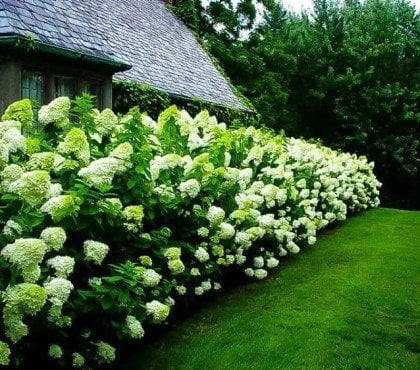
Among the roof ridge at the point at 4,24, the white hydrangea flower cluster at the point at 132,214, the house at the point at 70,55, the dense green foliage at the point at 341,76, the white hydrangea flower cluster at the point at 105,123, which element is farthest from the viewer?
the dense green foliage at the point at 341,76

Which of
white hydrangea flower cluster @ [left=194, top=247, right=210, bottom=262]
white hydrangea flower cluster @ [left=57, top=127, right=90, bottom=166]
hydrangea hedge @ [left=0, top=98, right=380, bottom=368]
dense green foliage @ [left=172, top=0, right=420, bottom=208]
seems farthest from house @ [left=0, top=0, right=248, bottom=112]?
dense green foliage @ [left=172, top=0, right=420, bottom=208]

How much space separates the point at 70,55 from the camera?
9.84 metres

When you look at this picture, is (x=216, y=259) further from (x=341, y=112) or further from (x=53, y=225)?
(x=341, y=112)

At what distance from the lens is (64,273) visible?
3412 mm

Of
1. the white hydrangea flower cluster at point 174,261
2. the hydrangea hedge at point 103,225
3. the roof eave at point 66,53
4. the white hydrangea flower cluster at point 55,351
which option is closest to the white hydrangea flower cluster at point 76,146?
the hydrangea hedge at point 103,225

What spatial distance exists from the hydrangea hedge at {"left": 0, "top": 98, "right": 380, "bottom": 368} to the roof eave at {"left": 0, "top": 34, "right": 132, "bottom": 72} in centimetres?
377

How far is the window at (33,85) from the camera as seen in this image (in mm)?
9794

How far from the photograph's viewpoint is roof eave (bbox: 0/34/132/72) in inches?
350

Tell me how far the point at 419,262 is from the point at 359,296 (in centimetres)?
223

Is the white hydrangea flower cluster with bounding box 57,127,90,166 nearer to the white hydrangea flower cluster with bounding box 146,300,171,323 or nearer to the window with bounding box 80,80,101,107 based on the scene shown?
the white hydrangea flower cluster with bounding box 146,300,171,323

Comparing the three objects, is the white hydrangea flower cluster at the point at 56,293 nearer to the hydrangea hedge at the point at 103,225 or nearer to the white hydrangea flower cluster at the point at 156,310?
the hydrangea hedge at the point at 103,225

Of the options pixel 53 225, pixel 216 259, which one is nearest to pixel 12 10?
pixel 216 259

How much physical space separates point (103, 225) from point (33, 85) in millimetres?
6746

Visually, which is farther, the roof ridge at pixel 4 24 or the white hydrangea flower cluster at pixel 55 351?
the roof ridge at pixel 4 24
